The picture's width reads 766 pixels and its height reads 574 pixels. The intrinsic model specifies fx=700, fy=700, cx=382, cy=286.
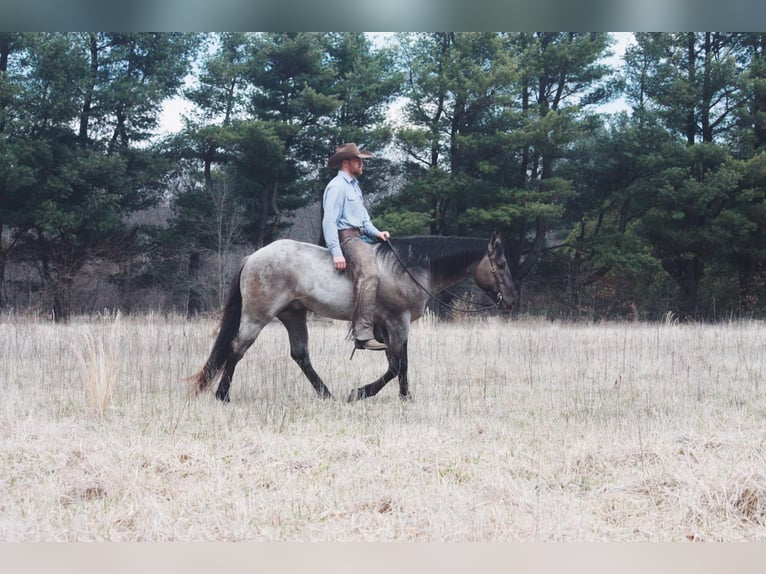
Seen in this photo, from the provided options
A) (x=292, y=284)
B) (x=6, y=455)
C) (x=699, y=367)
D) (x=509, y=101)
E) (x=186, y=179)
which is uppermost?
(x=509, y=101)

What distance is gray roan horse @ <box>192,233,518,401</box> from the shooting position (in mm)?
6031

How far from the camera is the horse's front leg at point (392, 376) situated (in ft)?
19.6

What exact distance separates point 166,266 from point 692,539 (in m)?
18.2

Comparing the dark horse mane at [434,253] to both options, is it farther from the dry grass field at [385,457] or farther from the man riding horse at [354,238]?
the dry grass field at [385,457]

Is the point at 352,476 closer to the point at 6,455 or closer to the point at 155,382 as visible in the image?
the point at 6,455

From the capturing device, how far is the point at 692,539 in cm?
320

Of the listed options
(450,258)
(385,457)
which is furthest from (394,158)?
(385,457)

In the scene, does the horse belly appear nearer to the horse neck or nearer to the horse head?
the horse neck

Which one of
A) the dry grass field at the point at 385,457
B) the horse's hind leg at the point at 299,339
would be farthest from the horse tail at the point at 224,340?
the horse's hind leg at the point at 299,339

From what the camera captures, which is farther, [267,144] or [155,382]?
[267,144]

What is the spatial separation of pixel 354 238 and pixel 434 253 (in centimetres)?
74

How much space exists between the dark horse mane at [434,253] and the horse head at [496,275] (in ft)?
0.32

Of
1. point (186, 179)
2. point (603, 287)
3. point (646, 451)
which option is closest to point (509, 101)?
point (603, 287)

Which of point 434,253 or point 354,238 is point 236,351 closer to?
point 354,238
